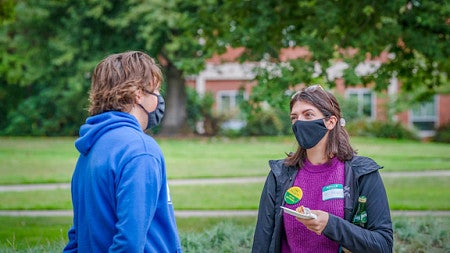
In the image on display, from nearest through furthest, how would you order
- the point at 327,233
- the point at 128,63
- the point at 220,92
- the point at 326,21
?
1. the point at 128,63
2. the point at 327,233
3. the point at 326,21
4. the point at 220,92

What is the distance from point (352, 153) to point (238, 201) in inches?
313

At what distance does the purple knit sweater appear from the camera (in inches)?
144

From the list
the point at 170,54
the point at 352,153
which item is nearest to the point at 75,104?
the point at 170,54

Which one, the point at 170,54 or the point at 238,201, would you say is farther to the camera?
the point at 170,54

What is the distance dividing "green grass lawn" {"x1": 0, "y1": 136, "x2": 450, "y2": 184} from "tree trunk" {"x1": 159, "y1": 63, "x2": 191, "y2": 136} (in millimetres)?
3494

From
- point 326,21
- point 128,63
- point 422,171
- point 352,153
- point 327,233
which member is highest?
point 326,21

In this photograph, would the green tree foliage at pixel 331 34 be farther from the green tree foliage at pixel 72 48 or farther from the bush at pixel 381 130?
the bush at pixel 381 130

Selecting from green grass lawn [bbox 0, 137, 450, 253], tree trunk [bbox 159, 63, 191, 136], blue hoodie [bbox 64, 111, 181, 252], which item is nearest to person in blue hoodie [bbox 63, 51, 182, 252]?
blue hoodie [bbox 64, 111, 181, 252]

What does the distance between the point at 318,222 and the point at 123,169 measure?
1068 millimetres

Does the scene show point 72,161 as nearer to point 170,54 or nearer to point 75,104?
point 170,54

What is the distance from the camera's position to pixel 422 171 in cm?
1587

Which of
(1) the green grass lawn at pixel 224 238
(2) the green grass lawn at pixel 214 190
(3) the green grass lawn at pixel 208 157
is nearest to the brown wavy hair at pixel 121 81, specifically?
(2) the green grass lawn at pixel 214 190

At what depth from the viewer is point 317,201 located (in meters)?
3.67

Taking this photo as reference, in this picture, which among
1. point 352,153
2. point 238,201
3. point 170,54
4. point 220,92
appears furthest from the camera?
point 220,92
